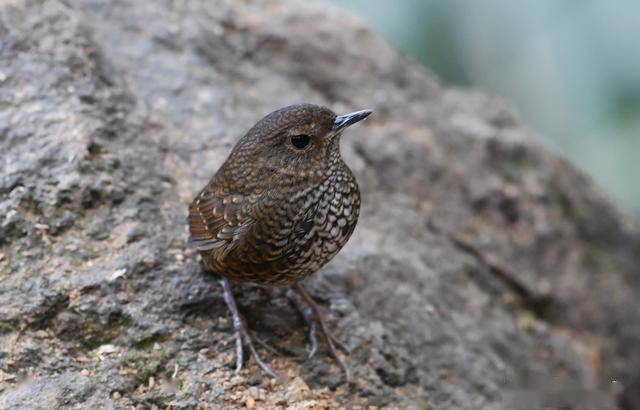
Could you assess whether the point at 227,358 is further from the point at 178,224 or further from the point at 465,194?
the point at 465,194

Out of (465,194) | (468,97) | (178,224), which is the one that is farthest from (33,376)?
(468,97)

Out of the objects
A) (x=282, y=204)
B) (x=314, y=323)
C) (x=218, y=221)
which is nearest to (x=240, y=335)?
(x=314, y=323)

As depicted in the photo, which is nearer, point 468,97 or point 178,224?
point 178,224

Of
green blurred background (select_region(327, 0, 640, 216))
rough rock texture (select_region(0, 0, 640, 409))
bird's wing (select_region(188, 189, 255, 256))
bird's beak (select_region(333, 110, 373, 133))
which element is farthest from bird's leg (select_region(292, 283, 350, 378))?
green blurred background (select_region(327, 0, 640, 216))

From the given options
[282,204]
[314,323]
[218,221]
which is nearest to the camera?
[282,204]

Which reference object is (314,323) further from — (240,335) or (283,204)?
(283,204)

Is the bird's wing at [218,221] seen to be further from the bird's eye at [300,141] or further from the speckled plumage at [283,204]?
the bird's eye at [300,141]
